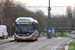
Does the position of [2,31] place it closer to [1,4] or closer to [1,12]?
[1,12]

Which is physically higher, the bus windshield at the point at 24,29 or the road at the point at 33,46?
the bus windshield at the point at 24,29

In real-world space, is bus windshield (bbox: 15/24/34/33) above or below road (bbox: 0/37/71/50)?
above

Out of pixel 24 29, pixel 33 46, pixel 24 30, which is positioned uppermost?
pixel 24 29

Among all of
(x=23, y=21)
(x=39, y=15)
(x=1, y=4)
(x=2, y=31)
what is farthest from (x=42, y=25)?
(x=23, y=21)

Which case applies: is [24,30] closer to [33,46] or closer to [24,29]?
[24,29]

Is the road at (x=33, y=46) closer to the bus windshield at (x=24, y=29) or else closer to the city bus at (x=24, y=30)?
the city bus at (x=24, y=30)

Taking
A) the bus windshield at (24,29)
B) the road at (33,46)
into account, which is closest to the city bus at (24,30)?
the bus windshield at (24,29)

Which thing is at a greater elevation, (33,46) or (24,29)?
(24,29)

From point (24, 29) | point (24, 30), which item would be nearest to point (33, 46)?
point (24, 30)

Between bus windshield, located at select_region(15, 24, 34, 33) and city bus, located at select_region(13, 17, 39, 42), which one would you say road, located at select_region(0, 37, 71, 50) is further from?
bus windshield, located at select_region(15, 24, 34, 33)

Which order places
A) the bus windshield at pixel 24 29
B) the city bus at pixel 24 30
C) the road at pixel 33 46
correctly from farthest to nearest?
the bus windshield at pixel 24 29 → the city bus at pixel 24 30 → the road at pixel 33 46

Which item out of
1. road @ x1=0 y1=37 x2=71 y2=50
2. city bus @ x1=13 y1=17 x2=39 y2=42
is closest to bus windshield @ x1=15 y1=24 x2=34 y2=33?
city bus @ x1=13 y1=17 x2=39 y2=42

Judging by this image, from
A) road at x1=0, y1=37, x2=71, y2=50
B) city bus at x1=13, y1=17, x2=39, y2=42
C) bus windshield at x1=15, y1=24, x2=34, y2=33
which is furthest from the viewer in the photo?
bus windshield at x1=15, y1=24, x2=34, y2=33

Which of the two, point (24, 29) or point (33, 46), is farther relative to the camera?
point (24, 29)
